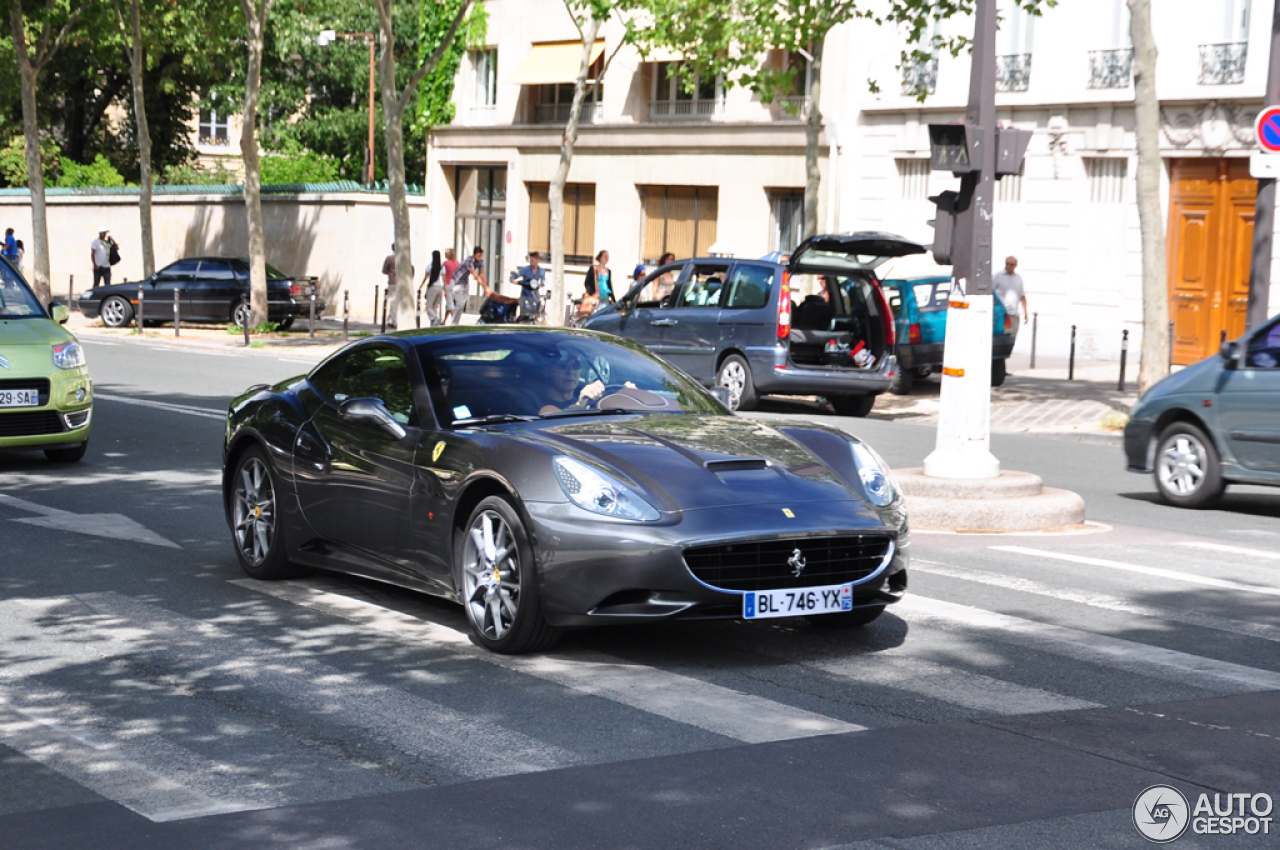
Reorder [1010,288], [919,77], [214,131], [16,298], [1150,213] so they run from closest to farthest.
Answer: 1. [16,298]
2. [1150,213]
3. [1010,288]
4. [919,77]
5. [214,131]

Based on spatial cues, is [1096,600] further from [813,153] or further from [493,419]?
[813,153]

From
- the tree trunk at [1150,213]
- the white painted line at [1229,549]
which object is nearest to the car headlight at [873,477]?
the white painted line at [1229,549]

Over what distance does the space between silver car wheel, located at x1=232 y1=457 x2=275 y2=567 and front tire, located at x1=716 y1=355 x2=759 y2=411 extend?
1166 centimetres

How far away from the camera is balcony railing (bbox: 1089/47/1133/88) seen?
97.1ft

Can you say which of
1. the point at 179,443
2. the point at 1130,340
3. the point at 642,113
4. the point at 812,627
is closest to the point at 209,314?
the point at 642,113

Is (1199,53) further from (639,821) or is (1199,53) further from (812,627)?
(639,821)

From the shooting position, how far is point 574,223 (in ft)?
143

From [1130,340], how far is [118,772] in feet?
85.5

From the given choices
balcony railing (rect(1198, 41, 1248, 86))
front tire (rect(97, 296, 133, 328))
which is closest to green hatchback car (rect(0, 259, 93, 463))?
balcony railing (rect(1198, 41, 1248, 86))

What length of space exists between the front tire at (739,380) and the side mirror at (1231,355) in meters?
8.02

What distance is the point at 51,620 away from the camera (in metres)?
7.95

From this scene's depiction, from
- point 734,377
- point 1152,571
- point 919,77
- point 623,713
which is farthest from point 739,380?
point 919,77

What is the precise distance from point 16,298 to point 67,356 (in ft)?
3.26

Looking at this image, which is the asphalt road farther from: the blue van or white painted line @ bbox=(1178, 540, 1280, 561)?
the blue van
